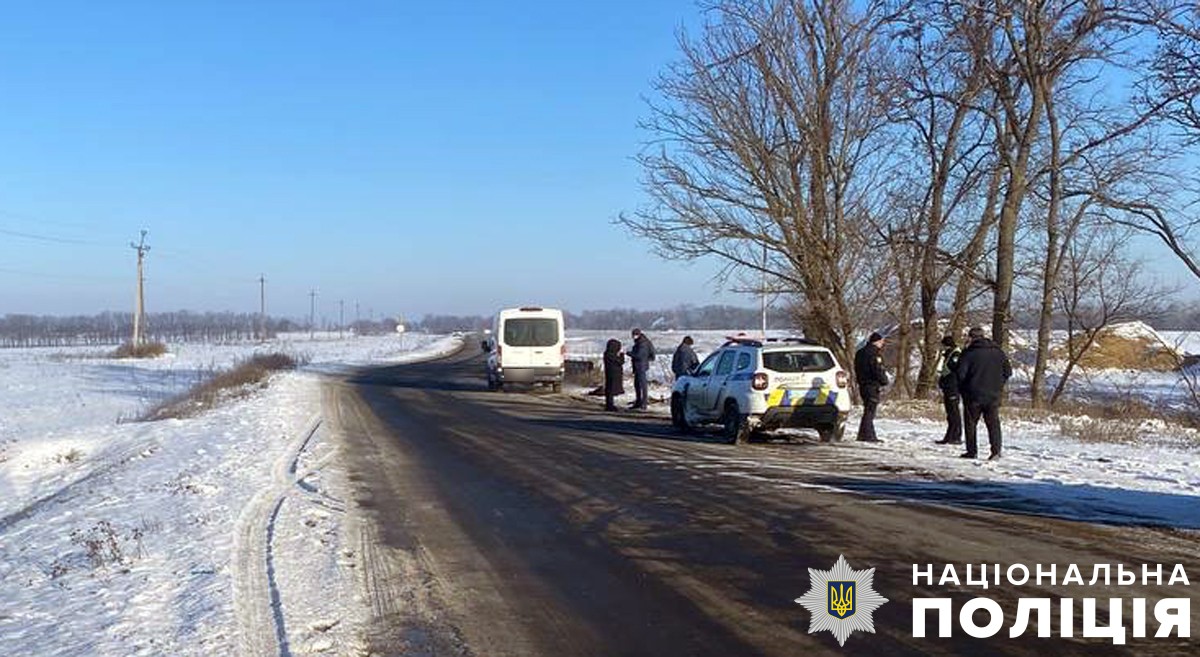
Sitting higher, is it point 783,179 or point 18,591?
point 783,179

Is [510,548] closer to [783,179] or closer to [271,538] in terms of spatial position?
[271,538]

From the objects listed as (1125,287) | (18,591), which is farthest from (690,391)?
(1125,287)

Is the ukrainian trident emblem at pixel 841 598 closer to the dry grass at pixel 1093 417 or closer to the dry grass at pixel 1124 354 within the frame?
the dry grass at pixel 1093 417

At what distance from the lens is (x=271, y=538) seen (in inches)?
351

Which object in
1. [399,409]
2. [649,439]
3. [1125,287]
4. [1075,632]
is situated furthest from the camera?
[1125,287]

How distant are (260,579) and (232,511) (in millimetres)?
3173

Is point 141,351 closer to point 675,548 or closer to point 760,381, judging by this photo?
point 760,381

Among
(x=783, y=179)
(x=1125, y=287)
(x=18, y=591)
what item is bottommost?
(x=18, y=591)

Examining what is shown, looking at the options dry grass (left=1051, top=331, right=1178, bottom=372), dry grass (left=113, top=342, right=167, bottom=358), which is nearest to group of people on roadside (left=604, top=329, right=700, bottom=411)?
dry grass (left=1051, top=331, right=1178, bottom=372)

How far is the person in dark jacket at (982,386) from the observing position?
13562 millimetres

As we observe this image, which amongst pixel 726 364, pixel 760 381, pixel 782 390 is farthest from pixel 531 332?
pixel 782 390

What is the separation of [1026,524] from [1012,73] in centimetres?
1866

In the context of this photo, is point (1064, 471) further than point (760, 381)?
No

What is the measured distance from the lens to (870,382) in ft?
52.7
